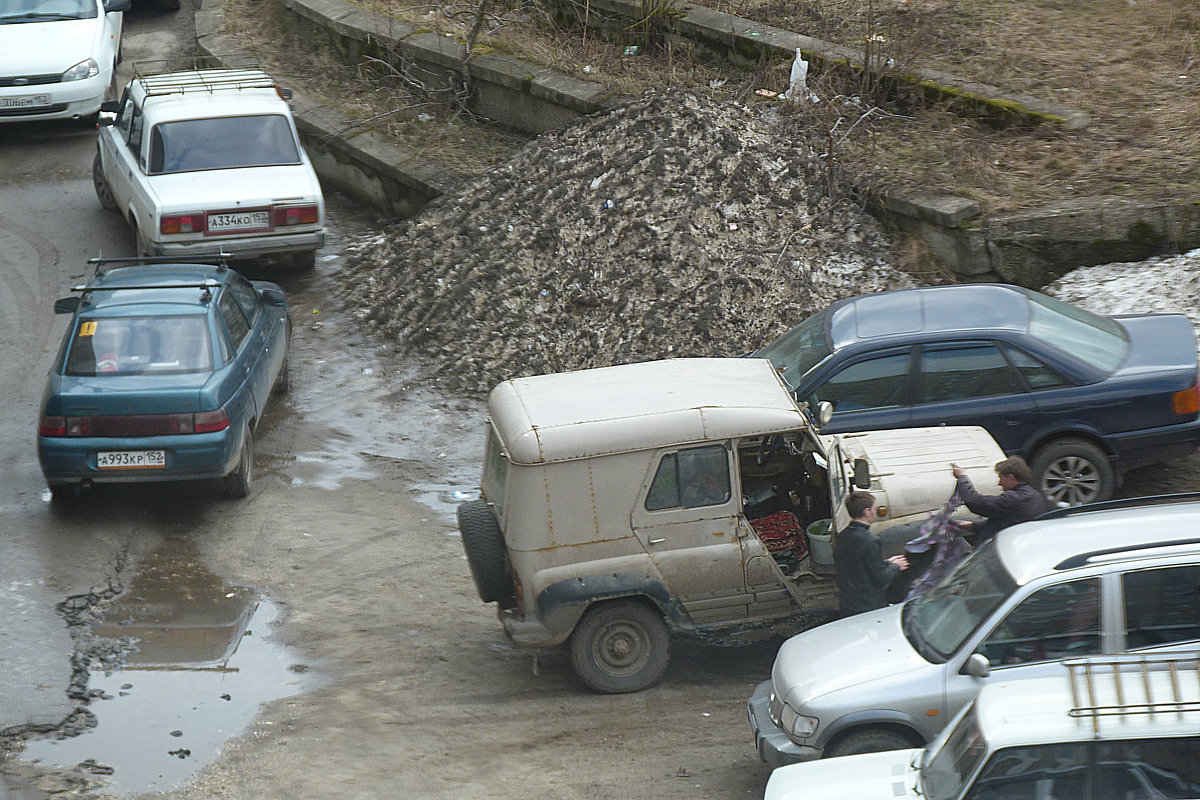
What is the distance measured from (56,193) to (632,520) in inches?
469

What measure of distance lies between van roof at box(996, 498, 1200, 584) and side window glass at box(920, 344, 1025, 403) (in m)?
2.46

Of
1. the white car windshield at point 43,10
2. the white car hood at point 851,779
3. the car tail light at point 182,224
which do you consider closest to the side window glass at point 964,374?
the white car hood at point 851,779

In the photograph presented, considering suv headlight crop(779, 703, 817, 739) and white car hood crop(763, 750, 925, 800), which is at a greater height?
white car hood crop(763, 750, 925, 800)

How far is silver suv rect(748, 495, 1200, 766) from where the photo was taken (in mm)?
5750

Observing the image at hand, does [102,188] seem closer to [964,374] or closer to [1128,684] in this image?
[964,374]

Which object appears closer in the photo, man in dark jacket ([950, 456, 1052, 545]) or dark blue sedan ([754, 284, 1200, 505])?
man in dark jacket ([950, 456, 1052, 545])

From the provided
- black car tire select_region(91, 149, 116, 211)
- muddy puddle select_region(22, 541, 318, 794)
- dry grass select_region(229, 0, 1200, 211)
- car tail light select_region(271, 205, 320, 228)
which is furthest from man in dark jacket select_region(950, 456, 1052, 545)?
black car tire select_region(91, 149, 116, 211)

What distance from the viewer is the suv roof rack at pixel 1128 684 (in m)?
4.53

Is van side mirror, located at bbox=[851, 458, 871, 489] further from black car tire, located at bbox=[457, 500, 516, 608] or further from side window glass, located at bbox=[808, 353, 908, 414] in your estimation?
black car tire, located at bbox=[457, 500, 516, 608]

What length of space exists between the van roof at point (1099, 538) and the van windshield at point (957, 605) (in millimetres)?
86

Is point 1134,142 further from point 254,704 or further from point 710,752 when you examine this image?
point 254,704

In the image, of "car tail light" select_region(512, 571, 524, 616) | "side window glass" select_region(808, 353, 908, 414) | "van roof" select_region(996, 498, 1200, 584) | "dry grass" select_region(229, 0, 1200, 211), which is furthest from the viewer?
"dry grass" select_region(229, 0, 1200, 211)

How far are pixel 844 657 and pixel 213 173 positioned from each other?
9898 millimetres

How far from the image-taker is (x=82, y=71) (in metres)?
16.9
